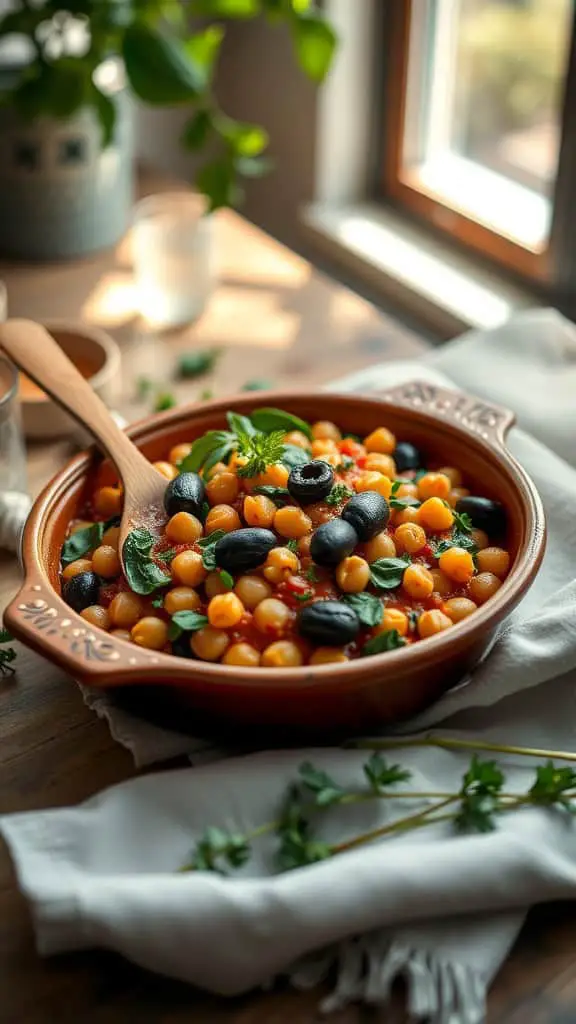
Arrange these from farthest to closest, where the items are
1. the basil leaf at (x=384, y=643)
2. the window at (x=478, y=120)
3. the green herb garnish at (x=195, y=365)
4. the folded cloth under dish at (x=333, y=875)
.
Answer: the window at (x=478, y=120) < the green herb garnish at (x=195, y=365) < the basil leaf at (x=384, y=643) < the folded cloth under dish at (x=333, y=875)

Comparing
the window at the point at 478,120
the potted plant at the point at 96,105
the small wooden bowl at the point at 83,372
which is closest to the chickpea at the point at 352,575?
the small wooden bowl at the point at 83,372

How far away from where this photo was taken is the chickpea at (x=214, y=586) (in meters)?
0.94

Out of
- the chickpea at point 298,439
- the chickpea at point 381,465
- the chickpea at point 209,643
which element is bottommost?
the chickpea at point 209,643

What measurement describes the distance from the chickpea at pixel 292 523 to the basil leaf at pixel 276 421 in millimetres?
178

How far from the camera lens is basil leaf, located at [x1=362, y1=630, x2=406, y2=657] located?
887 mm

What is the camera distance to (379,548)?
0.97 metres

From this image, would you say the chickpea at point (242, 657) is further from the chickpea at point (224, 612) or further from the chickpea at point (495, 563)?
the chickpea at point (495, 563)

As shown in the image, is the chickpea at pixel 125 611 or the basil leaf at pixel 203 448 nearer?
the chickpea at pixel 125 611

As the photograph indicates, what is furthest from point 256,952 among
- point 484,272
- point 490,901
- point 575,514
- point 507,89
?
point 507,89

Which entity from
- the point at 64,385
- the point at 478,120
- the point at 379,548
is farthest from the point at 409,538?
the point at 478,120

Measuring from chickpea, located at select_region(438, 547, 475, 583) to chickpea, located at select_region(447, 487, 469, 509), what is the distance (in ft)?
0.34

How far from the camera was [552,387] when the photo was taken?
1.32 metres

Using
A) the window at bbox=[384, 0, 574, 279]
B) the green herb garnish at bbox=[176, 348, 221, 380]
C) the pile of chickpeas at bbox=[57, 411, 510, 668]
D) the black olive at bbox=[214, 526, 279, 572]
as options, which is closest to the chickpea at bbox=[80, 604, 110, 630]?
the pile of chickpeas at bbox=[57, 411, 510, 668]

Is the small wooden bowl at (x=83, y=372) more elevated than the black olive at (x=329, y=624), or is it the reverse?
the black olive at (x=329, y=624)
